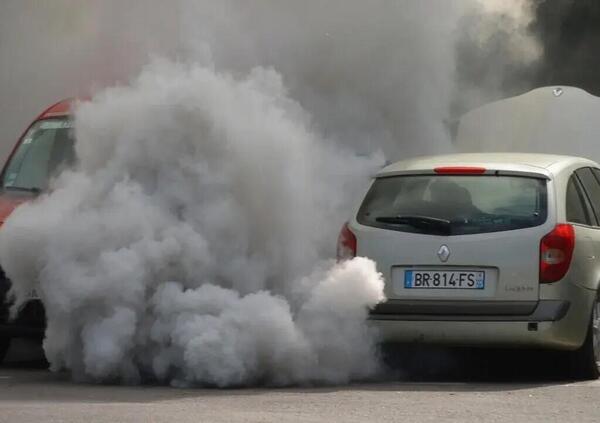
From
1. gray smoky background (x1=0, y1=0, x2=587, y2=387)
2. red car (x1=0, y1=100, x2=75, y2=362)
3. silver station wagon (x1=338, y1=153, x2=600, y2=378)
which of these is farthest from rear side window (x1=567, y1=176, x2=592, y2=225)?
red car (x1=0, y1=100, x2=75, y2=362)

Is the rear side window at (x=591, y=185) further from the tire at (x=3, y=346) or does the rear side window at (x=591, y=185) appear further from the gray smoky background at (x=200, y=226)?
the tire at (x=3, y=346)

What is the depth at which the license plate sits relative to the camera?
10.6 m

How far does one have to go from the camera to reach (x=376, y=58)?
13320mm

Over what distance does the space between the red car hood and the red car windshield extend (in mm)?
212

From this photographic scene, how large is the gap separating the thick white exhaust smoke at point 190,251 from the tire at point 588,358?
4.33 feet

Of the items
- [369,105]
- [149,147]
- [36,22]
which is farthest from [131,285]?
[36,22]

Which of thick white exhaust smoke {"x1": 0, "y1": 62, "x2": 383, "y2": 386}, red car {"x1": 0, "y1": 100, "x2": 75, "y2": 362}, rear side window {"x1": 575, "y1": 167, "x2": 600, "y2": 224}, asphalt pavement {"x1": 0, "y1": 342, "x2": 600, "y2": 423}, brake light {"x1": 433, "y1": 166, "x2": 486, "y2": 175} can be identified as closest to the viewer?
asphalt pavement {"x1": 0, "y1": 342, "x2": 600, "y2": 423}

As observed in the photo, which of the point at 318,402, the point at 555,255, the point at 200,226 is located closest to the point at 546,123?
the point at 555,255

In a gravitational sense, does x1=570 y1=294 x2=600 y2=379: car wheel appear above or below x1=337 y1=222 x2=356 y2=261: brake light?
below

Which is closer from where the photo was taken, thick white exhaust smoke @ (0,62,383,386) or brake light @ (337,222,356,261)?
thick white exhaust smoke @ (0,62,383,386)

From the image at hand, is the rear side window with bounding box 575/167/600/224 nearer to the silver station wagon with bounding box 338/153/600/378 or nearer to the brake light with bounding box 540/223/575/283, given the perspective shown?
the silver station wagon with bounding box 338/153/600/378

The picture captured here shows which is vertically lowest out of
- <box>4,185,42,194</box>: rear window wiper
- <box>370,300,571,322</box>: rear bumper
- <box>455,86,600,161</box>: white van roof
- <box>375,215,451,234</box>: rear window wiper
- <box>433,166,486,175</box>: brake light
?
<box>370,300,571,322</box>: rear bumper

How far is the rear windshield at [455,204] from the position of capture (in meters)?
10.7

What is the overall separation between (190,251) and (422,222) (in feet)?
5.03
